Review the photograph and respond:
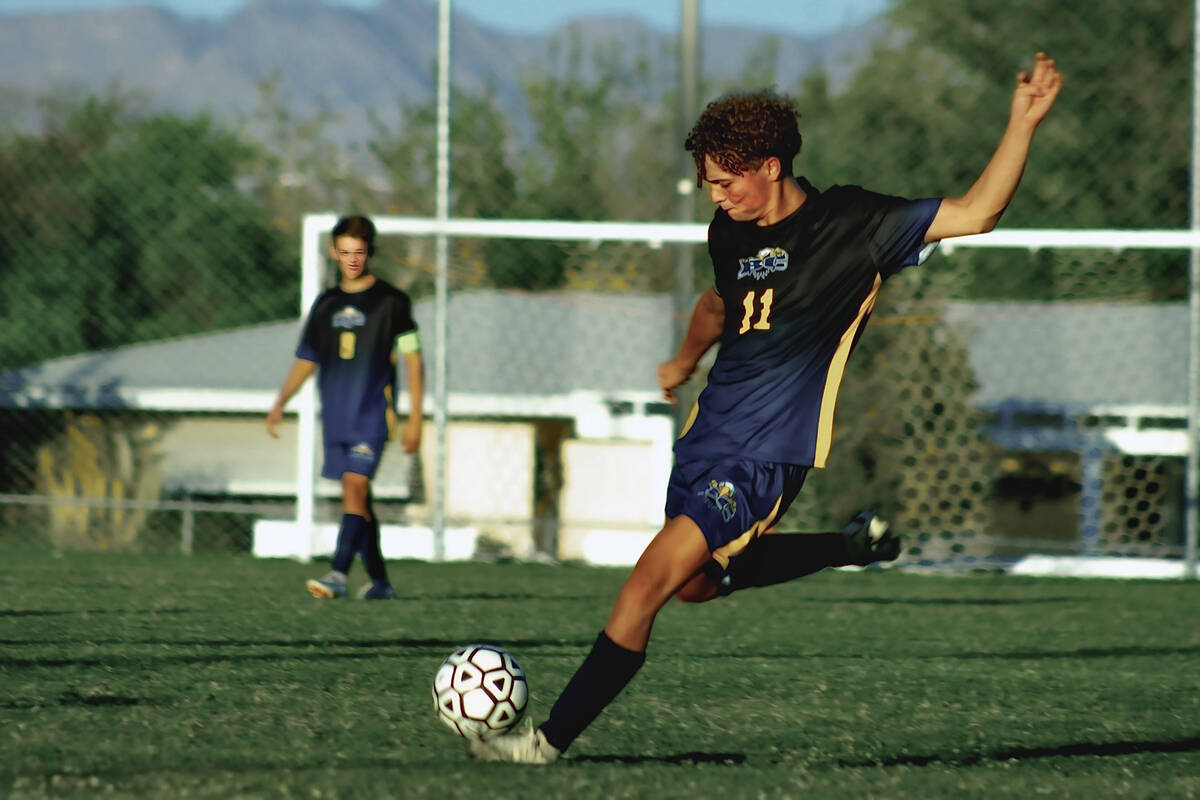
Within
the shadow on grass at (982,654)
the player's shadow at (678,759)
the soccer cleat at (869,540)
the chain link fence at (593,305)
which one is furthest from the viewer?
the chain link fence at (593,305)

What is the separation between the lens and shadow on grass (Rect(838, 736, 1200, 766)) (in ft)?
13.5

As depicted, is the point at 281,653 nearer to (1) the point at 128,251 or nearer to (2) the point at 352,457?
(2) the point at 352,457

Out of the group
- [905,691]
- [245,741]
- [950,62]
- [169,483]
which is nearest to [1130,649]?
[905,691]

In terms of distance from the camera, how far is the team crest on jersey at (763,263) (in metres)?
4.18

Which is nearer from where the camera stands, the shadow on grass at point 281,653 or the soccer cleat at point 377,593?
the shadow on grass at point 281,653

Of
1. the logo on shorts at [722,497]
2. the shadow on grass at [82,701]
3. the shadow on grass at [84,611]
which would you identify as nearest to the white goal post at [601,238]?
the shadow on grass at [84,611]

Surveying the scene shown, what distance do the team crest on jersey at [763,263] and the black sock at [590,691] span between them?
1.00 m

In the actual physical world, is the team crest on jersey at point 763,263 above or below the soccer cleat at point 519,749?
above

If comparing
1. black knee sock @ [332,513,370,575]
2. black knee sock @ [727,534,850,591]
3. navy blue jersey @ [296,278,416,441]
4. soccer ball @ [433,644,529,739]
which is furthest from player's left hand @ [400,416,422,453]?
soccer ball @ [433,644,529,739]

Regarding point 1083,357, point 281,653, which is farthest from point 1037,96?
point 1083,357

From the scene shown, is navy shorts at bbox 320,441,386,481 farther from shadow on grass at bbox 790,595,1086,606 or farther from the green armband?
shadow on grass at bbox 790,595,1086,606

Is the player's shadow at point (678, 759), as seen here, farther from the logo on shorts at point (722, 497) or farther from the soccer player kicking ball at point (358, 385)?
the soccer player kicking ball at point (358, 385)

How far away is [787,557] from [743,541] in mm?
509

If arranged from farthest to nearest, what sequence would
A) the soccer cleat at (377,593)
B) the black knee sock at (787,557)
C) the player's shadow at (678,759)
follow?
the soccer cleat at (377,593), the black knee sock at (787,557), the player's shadow at (678,759)
